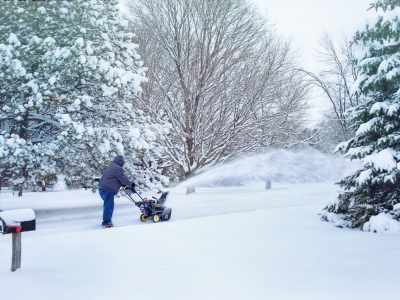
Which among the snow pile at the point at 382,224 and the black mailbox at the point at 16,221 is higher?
the black mailbox at the point at 16,221

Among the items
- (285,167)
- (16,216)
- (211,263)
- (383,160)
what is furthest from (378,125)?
(285,167)

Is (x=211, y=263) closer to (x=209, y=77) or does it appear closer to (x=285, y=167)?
(x=209, y=77)

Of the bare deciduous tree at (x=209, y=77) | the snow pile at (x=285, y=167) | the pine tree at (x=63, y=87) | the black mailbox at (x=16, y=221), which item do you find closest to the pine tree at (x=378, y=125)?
the black mailbox at (x=16, y=221)

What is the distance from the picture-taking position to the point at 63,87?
11281 mm

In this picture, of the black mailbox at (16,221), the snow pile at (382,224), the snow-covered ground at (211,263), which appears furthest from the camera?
the snow pile at (382,224)

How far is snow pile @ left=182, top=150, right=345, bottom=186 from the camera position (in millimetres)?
16375

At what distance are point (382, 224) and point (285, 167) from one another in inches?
433

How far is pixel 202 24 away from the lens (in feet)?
49.7

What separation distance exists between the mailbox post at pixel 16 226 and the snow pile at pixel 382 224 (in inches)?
228

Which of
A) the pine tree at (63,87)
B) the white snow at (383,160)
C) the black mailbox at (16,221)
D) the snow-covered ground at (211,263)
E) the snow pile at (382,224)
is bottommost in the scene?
the snow-covered ground at (211,263)

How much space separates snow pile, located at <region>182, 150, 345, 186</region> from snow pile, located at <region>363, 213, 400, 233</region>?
8348 millimetres

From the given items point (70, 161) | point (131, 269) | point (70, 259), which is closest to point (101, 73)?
point (70, 161)

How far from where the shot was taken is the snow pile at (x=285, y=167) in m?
16.4

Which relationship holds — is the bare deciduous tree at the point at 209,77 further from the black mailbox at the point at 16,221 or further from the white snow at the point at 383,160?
the black mailbox at the point at 16,221
